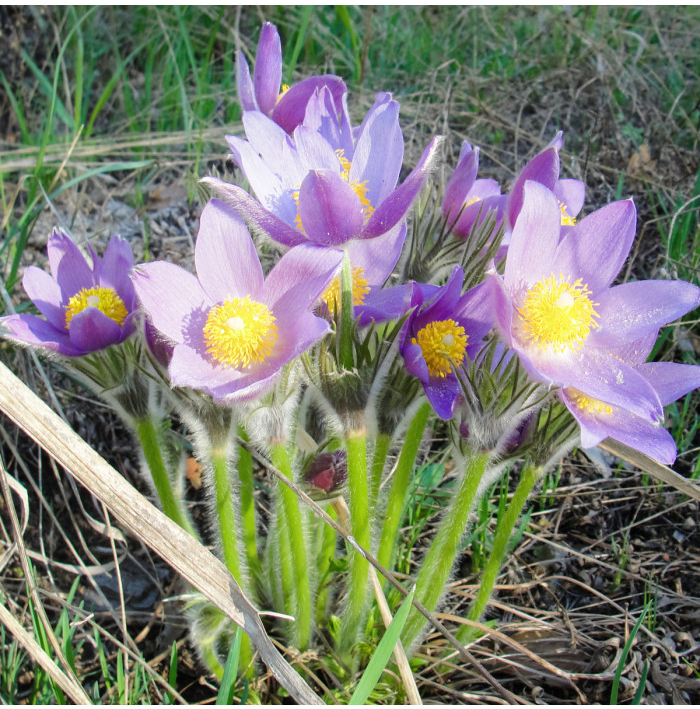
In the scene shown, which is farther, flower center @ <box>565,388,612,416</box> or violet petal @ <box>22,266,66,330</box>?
violet petal @ <box>22,266,66,330</box>

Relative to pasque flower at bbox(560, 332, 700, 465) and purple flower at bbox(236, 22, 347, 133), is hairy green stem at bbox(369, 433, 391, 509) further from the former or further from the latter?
purple flower at bbox(236, 22, 347, 133)

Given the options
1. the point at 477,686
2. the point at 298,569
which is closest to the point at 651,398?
the point at 298,569

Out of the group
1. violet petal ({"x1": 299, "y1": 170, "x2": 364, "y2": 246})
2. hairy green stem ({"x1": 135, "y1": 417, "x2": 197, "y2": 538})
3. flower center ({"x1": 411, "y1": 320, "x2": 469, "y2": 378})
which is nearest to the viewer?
violet petal ({"x1": 299, "y1": 170, "x2": 364, "y2": 246})

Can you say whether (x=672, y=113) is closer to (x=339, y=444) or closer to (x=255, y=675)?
(x=339, y=444)

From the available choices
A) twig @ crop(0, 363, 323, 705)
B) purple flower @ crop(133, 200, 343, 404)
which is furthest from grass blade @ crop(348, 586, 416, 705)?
purple flower @ crop(133, 200, 343, 404)

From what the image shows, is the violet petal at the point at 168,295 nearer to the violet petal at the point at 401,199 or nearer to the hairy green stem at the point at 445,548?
the violet petal at the point at 401,199

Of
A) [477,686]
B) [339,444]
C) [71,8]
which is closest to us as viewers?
[339,444]
